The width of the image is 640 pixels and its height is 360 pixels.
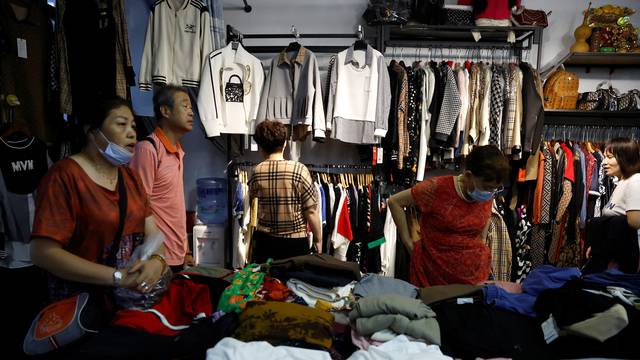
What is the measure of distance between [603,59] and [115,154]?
464 cm

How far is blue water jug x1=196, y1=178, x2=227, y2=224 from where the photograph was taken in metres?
4.03

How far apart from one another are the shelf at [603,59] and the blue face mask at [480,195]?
285cm

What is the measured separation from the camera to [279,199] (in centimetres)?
237

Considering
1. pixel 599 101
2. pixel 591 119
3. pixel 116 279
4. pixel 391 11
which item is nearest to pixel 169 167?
pixel 116 279

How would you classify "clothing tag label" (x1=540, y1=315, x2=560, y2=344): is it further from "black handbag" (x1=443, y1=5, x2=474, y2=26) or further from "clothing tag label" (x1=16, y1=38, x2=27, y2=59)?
"black handbag" (x1=443, y1=5, x2=474, y2=26)

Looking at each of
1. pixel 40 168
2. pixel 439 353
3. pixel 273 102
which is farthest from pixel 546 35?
pixel 40 168

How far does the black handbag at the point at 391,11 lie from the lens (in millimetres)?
3611

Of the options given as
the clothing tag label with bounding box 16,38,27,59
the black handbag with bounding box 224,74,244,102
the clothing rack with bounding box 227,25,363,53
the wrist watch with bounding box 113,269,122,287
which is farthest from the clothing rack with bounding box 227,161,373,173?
the wrist watch with bounding box 113,269,122,287

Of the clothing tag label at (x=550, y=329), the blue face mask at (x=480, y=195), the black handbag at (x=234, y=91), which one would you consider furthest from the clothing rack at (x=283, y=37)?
the clothing tag label at (x=550, y=329)

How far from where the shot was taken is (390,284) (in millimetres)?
1472

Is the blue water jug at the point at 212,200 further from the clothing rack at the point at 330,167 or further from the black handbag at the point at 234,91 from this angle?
the black handbag at the point at 234,91

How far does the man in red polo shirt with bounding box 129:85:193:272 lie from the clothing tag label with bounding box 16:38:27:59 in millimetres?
950

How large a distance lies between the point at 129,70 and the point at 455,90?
9.14 ft

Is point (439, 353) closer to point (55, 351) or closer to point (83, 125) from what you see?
point (55, 351)
